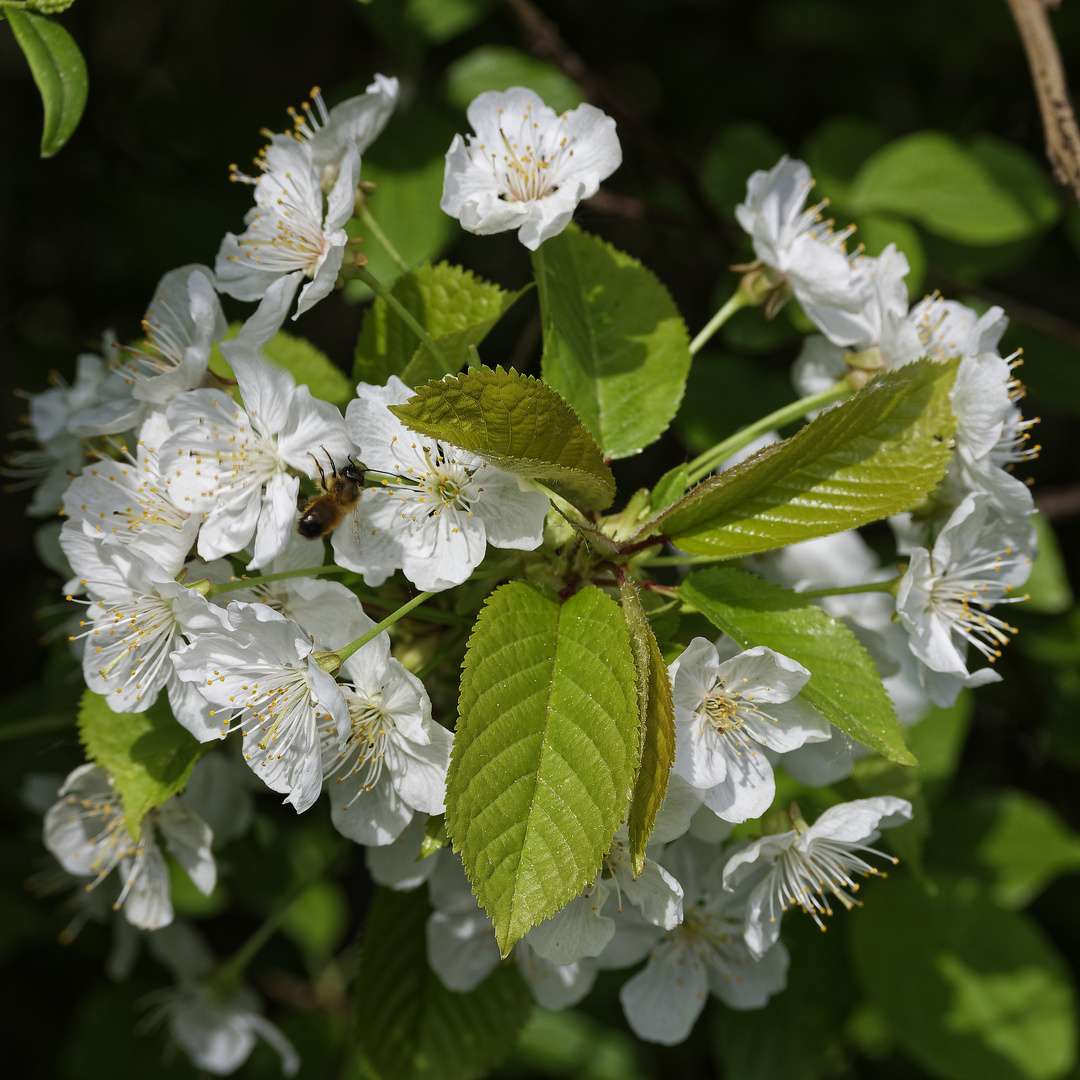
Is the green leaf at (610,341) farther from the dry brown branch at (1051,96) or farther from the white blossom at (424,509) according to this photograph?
the dry brown branch at (1051,96)

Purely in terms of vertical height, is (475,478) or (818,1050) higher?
(475,478)

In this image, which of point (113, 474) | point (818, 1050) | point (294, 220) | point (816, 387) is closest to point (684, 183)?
point (816, 387)

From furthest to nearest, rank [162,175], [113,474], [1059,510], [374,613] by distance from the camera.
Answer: [162,175] < [1059,510] < [113,474] < [374,613]

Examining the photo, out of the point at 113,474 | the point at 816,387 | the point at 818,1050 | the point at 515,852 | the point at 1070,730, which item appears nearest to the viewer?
the point at 515,852

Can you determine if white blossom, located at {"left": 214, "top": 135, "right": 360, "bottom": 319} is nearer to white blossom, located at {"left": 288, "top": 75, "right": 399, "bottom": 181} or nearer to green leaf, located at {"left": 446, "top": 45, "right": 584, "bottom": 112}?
white blossom, located at {"left": 288, "top": 75, "right": 399, "bottom": 181}

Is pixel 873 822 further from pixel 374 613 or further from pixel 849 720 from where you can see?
pixel 374 613

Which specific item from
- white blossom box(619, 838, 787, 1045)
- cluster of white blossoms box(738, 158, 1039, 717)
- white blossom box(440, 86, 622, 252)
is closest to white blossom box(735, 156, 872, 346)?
cluster of white blossoms box(738, 158, 1039, 717)

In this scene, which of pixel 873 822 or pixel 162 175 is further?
pixel 162 175
